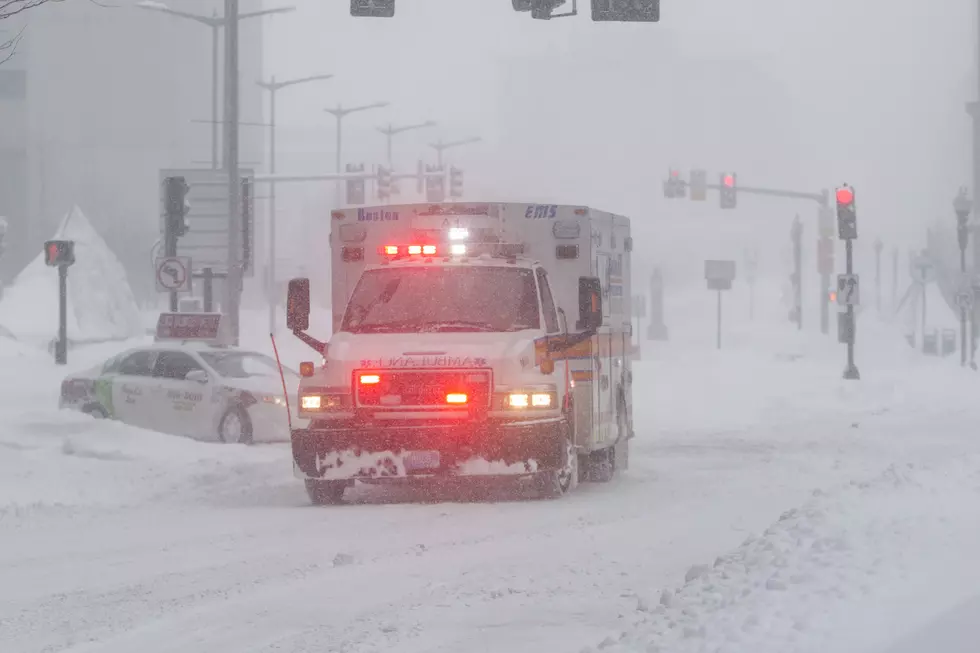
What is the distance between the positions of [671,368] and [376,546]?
111 feet

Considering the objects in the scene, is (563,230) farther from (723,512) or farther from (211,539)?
(211,539)

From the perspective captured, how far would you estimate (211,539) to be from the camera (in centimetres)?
1236

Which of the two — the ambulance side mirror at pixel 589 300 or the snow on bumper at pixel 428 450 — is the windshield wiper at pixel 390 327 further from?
the ambulance side mirror at pixel 589 300

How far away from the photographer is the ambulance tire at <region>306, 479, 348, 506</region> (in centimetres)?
1513

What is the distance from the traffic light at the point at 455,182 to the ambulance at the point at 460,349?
2783 cm

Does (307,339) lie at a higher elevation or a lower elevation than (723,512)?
higher

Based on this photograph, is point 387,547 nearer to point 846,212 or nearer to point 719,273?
point 846,212

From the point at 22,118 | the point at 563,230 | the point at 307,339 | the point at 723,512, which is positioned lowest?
the point at 723,512

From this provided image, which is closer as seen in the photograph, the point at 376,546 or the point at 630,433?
the point at 376,546

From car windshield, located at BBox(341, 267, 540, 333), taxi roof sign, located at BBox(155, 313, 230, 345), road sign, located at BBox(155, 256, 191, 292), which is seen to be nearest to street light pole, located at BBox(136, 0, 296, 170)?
road sign, located at BBox(155, 256, 191, 292)

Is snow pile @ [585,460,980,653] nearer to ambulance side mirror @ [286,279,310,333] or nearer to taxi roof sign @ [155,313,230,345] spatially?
ambulance side mirror @ [286,279,310,333]

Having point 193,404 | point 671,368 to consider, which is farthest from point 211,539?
point 671,368

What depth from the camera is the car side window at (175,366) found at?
23.1m

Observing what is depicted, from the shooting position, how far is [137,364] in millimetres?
23625
